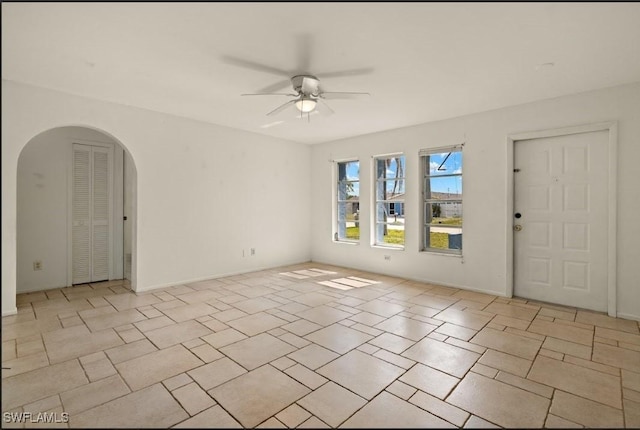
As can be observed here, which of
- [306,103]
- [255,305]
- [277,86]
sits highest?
[277,86]

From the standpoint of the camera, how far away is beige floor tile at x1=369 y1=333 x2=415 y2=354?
2799mm

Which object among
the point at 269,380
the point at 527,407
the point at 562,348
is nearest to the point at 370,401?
the point at 269,380

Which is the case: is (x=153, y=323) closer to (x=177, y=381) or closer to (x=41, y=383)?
(x=41, y=383)

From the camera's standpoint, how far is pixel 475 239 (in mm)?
4637

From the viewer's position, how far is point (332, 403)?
2.03 metres

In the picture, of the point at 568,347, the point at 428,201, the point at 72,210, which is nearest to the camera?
the point at 568,347

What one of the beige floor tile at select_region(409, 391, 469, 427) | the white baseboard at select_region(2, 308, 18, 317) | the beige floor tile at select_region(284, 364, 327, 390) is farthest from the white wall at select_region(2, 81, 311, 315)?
the beige floor tile at select_region(409, 391, 469, 427)

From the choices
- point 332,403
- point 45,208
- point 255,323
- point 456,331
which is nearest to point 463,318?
point 456,331

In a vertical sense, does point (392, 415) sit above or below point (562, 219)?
below

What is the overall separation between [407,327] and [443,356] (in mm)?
624

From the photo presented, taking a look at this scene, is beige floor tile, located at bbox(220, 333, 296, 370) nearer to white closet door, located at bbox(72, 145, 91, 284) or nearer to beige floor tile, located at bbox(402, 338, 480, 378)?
beige floor tile, located at bbox(402, 338, 480, 378)

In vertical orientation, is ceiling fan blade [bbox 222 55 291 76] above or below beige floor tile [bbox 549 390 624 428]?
above

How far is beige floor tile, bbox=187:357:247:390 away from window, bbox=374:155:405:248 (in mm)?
3784

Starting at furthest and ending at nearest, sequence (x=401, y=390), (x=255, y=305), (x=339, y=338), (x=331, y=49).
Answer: (x=255, y=305), (x=339, y=338), (x=331, y=49), (x=401, y=390)
